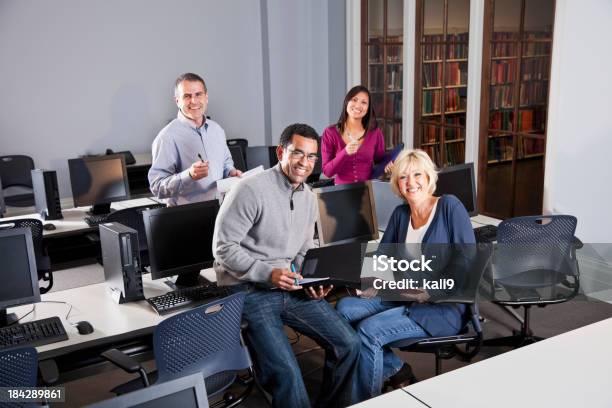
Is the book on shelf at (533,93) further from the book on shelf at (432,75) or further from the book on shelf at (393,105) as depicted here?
the book on shelf at (393,105)

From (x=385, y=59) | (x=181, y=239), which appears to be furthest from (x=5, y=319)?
(x=385, y=59)

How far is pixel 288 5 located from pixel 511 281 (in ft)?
16.2

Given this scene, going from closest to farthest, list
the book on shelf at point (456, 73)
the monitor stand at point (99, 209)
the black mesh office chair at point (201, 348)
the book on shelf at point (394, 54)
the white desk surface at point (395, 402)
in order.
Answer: the white desk surface at point (395, 402)
the black mesh office chair at point (201, 348)
the monitor stand at point (99, 209)
the book on shelf at point (456, 73)
the book on shelf at point (394, 54)

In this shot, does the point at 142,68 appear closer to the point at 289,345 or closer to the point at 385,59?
the point at 385,59

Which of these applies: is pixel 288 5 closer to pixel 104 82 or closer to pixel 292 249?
pixel 104 82

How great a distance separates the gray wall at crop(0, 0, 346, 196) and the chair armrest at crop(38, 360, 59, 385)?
15.2 feet

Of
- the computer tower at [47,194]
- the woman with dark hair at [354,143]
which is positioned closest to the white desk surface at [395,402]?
the woman with dark hair at [354,143]

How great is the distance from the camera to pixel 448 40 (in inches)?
245

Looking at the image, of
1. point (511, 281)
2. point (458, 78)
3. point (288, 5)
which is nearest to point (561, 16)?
point (458, 78)

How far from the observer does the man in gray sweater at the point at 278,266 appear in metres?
3.04

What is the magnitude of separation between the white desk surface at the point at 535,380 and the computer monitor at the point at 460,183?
175 cm

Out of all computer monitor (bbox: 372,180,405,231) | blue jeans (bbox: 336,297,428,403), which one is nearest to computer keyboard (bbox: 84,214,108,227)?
computer monitor (bbox: 372,180,405,231)

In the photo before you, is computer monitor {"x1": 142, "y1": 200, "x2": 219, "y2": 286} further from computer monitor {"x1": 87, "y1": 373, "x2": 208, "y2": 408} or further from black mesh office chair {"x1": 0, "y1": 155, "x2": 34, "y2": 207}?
black mesh office chair {"x1": 0, "y1": 155, "x2": 34, "y2": 207}

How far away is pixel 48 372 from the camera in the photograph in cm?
254
